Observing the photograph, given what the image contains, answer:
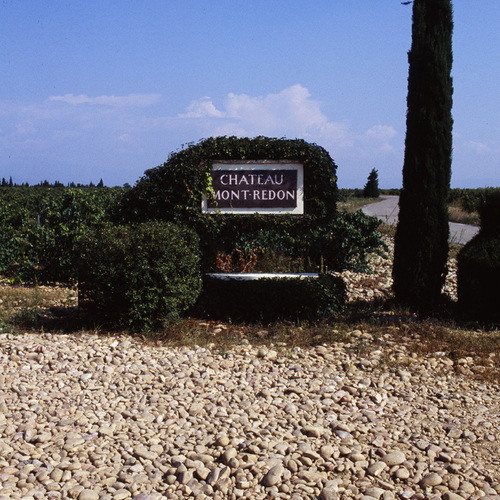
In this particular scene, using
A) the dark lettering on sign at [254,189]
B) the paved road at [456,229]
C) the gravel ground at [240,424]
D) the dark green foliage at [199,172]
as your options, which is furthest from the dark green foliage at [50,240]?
the paved road at [456,229]

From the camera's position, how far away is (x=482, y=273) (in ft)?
23.4

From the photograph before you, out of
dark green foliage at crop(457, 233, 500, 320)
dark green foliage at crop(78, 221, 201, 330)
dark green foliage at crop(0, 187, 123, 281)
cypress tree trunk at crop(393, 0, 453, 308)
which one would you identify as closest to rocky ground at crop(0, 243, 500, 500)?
dark green foliage at crop(78, 221, 201, 330)

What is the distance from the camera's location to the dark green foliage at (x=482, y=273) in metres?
7.07

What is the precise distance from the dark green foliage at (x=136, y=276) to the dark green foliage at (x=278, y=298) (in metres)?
0.80

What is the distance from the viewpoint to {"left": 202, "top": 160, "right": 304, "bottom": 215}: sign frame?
8.12m

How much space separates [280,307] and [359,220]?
3385mm

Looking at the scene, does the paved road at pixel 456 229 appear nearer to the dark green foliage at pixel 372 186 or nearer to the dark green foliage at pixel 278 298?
the dark green foliage at pixel 278 298

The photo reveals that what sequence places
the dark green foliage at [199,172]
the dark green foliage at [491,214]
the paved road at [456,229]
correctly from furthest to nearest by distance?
the paved road at [456,229] → the dark green foliage at [199,172] → the dark green foliage at [491,214]

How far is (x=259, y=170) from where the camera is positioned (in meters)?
8.12

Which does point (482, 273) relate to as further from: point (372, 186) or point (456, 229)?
point (372, 186)

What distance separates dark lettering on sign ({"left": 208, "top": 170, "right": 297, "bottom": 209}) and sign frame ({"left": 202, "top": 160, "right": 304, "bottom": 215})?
3 centimetres

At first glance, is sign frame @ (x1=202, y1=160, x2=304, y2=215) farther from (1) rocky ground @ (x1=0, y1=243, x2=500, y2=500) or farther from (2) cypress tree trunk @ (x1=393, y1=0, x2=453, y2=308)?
(1) rocky ground @ (x1=0, y1=243, x2=500, y2=500)

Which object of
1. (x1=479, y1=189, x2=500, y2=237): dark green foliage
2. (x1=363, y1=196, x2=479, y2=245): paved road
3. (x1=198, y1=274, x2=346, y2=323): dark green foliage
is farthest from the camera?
(x1=363, y1=196, x2=479, y2=245): paved road

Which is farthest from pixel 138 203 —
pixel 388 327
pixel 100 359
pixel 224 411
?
pixel 224 411
